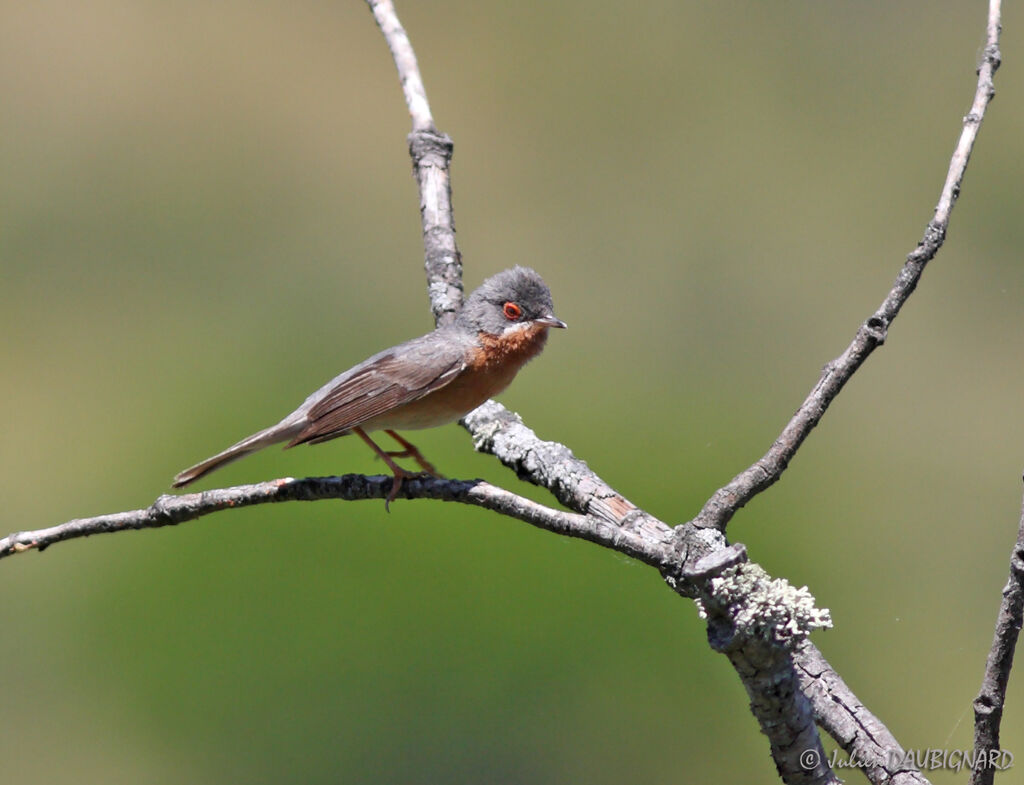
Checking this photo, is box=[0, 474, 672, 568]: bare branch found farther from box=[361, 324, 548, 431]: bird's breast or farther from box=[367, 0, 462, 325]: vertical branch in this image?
box=[367, 0, 462, 325]: vertical branch

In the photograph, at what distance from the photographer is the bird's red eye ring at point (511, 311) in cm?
381

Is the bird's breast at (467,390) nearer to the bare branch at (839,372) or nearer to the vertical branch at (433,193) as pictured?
the vertical branch at (433,193)

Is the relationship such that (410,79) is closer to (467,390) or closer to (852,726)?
(467,390)

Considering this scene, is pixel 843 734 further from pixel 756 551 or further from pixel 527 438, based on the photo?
pixel 756 551

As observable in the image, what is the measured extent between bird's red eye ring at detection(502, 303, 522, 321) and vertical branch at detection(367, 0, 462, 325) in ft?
0.62

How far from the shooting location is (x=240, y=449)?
360cm

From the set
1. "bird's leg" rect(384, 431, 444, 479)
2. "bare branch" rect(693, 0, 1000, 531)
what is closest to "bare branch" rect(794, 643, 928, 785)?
"bare branch" rect(693, 0, 1000, 531)

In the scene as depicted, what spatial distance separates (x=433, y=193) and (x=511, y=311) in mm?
556

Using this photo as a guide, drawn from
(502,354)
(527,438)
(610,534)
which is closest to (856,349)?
(610,534)

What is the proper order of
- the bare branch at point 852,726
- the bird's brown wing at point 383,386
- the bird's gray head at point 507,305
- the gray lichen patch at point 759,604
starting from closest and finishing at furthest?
the gray lichen patch at point 759,604 < the bare branch at point 852,726 < the bird's brown wing at point 383,386 < the bird's gray head at point 507,305

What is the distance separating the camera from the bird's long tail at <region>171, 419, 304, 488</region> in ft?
11.7

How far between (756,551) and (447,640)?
2.13 metres

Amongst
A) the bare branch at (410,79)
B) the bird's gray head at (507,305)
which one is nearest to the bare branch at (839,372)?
the bird's gray head at (507,305)

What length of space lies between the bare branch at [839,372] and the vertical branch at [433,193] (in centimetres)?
178
